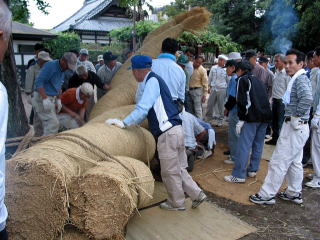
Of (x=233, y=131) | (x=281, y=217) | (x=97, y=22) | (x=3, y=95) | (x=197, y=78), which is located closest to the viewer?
(x=3, y=95)

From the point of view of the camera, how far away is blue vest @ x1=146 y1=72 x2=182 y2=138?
11.7 ft

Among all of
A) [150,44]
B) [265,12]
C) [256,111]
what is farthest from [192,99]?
[265,12]

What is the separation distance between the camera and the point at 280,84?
6.84 meters

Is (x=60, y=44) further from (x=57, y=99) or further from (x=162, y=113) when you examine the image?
(x=162, y=113)

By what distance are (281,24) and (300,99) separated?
16198 millimetres

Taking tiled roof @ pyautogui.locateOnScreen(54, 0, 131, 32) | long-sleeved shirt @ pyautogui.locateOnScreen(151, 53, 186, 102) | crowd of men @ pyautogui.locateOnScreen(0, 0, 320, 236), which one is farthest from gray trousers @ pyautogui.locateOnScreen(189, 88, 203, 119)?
tiled roof @ pyautogui.locateOnScreen(54, 0, 131, 32)

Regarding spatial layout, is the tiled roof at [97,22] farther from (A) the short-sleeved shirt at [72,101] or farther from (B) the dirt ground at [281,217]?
(B) the dirt ground at [281,217]

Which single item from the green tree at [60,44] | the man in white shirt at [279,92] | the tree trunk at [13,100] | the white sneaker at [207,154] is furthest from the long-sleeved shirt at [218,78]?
the green tree at [60,44]

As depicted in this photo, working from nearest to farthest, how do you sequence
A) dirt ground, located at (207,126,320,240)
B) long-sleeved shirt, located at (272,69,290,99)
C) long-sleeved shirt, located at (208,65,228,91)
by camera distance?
dirt ground, located at (207,126,320,240), long-sleeved shirt, located at (272,69,290,99), long-sleeved shirt, located at (208,65,228,91)

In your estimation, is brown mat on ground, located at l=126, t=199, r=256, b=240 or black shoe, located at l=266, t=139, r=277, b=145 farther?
black shoe, located at l=266, t=139, r=277, b=145

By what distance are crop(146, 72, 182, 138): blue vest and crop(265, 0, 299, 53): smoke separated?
1519 centimetres

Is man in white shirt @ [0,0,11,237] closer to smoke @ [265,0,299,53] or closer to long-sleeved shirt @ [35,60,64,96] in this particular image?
long-sleeved shirt @ [35,60,64,96]

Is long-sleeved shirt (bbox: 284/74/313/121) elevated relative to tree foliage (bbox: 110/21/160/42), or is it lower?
lower

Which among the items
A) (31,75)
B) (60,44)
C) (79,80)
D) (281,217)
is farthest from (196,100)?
(60,44)
